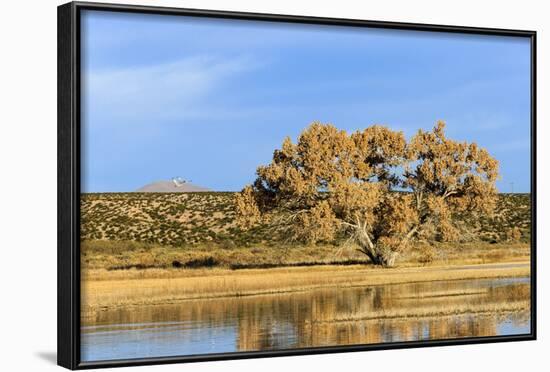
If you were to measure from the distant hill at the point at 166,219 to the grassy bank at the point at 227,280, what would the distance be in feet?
1.11

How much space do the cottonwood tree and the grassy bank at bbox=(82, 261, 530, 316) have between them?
0.30m

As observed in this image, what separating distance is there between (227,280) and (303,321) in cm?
92

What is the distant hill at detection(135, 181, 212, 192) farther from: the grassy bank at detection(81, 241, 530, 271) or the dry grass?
the dry grass

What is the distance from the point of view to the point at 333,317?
13.9 m

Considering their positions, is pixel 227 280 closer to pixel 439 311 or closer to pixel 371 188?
pixel 371 188

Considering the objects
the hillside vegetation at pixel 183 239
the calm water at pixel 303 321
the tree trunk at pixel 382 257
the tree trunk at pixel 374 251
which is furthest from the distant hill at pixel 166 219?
the tree trunk at pixel 382 257

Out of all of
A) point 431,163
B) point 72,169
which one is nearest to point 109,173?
point 72,169

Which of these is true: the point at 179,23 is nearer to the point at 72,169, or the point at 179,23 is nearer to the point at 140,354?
the point at 72,169

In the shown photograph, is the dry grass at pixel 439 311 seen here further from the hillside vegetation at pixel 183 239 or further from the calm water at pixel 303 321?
the hillside vegetation at pixel 183 239

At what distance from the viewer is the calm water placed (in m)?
12.9

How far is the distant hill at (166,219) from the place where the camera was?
1269 centimetres

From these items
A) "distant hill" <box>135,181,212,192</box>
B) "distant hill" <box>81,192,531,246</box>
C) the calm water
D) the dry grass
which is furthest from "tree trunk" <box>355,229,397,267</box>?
"distant hill" <box>135,181,212,192</box>

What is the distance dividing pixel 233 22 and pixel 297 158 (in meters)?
1.58

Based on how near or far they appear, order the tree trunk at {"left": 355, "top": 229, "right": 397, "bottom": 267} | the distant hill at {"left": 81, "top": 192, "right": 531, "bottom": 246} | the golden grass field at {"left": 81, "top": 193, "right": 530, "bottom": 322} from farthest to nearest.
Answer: the tree trunk at {"left": 355, "top": 229, "right": 397, "bottom": 267} < the golden grass field at {"left": 81, "top": 193, "right": 530, "bottom": 322} < the distant hill at {"left": 81, "top": 192, "right": 531, "bottom": 246}
